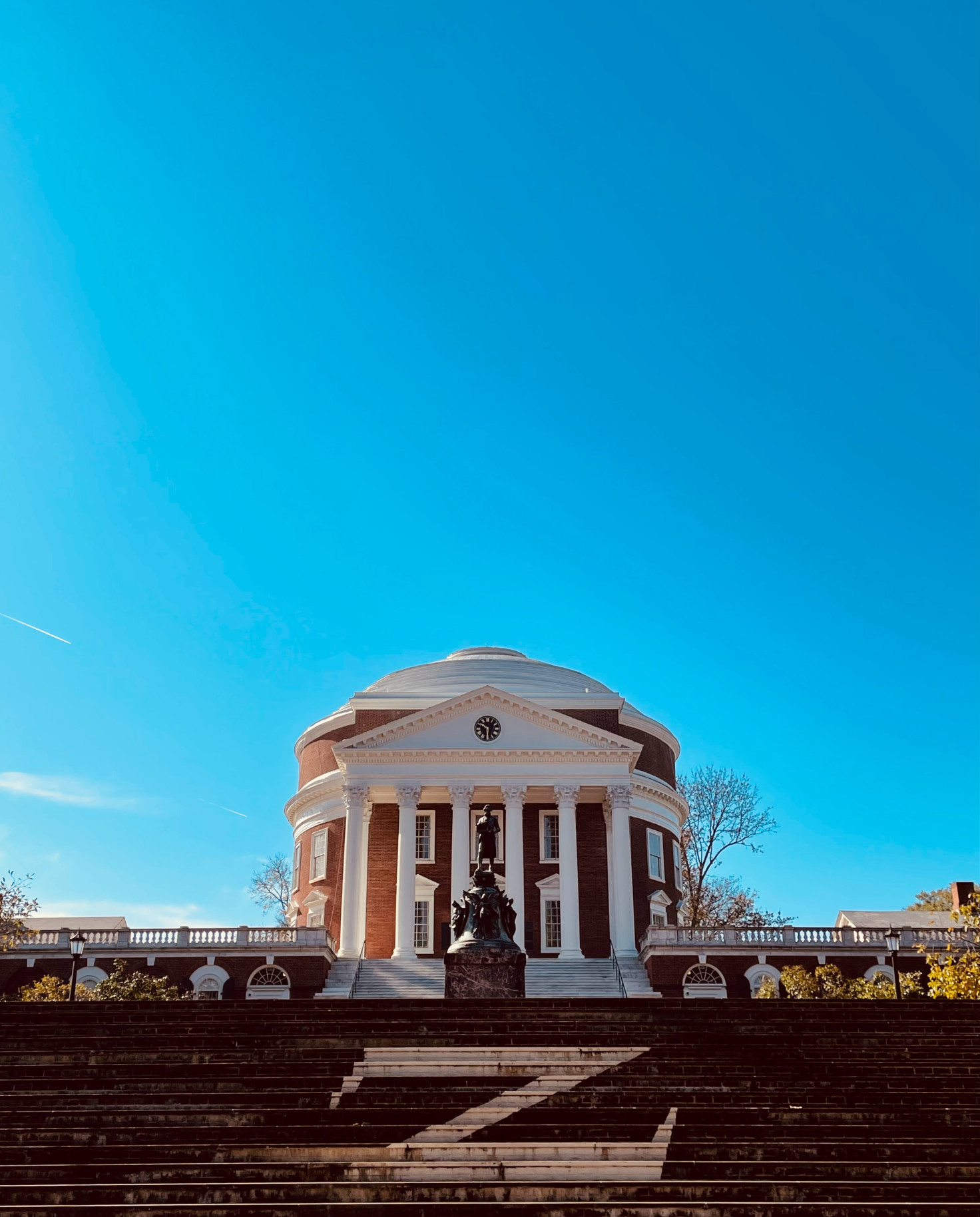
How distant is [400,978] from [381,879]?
802 cm

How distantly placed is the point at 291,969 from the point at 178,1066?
83.6 ft

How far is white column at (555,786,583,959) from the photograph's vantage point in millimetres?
47625

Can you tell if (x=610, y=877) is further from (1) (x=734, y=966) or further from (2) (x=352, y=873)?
(2) (x=352, y=873)

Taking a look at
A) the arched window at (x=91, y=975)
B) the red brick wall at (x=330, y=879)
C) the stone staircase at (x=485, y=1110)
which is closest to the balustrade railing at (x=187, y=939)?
the arched window at (x=91, y=975)

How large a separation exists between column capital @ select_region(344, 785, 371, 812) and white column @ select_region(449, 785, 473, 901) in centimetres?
342

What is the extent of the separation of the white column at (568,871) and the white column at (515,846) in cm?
154

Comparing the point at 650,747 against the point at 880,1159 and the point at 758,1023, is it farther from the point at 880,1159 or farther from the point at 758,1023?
the point at 880,1159

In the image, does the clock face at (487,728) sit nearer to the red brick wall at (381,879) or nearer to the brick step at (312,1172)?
the red brick wall at (381,879)

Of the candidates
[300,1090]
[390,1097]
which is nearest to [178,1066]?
[300,1090]

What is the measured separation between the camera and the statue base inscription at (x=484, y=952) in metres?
29.0

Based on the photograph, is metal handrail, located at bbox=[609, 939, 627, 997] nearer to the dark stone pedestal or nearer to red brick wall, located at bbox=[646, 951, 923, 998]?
red brick wall, located at bbox=[646, 951, 923, 998]

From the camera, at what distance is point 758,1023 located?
23.2m

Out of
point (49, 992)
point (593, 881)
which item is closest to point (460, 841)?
point (593, 881)

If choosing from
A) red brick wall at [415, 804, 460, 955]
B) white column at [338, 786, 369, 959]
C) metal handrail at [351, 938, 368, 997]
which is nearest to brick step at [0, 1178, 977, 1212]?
metal handrail at [351, 938, 368, 997]
